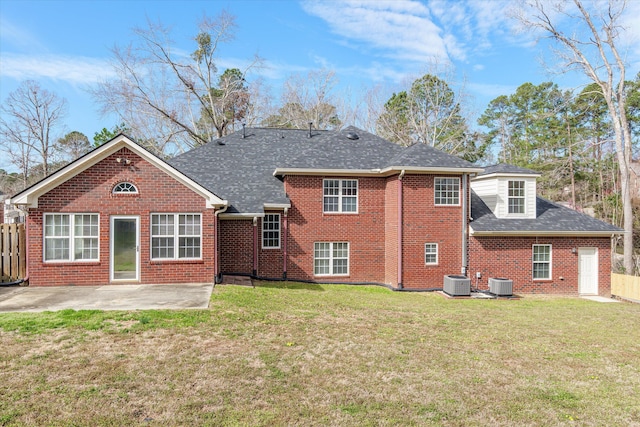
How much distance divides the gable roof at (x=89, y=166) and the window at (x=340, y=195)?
5.61m

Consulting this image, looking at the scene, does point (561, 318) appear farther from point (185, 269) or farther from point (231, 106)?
point (231, 106)

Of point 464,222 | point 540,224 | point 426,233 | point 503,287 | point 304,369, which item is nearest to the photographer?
point 304,369

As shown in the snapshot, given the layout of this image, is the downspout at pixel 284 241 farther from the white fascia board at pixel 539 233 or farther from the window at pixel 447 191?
the white fascia board at pixel 539 233

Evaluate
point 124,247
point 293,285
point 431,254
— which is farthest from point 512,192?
point 124,247

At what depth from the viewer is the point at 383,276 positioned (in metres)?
17.7

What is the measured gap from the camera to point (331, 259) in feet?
56.9

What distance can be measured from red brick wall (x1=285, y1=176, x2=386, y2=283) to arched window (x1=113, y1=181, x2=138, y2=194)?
626 centimetres

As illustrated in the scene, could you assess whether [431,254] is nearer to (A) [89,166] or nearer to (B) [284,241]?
(B) [284,241]

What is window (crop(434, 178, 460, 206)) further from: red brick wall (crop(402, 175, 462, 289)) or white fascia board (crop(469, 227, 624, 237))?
white fascia board (crop(469, 227, 624, 237))

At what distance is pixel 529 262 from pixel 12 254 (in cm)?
1918

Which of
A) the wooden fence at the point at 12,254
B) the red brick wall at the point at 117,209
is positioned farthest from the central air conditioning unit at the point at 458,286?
the wooden fence at the point at 12,254

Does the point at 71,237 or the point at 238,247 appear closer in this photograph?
the point at 71,237

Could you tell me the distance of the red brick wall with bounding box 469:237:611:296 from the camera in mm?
16984

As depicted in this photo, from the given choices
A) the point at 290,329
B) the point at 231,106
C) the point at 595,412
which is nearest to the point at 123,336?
the point at 290,329
